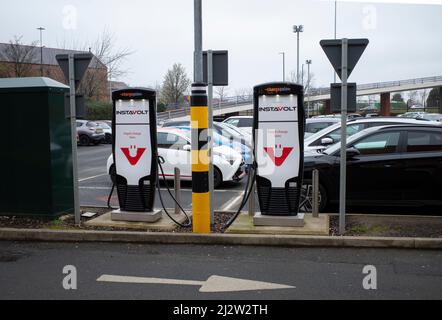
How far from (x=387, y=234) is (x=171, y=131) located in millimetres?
7073

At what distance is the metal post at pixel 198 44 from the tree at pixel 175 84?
64629 mm

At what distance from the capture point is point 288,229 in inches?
282

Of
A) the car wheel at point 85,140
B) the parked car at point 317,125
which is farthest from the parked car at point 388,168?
the car wheel at point 85,140

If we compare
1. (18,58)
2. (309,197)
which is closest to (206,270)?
(309,197)

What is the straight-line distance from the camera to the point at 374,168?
8.20 m

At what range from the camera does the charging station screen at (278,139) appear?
7246mm

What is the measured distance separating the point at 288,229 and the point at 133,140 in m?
2.80

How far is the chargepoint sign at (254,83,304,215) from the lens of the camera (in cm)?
723

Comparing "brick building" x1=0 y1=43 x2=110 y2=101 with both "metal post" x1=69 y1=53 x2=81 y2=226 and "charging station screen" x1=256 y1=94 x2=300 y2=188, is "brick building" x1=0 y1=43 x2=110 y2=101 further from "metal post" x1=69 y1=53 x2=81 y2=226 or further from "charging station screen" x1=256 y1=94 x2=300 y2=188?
"charging station screen" x1=256 y1=94 x2=300 y2=188

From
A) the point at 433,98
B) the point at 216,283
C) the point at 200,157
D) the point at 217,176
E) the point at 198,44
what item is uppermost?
the point at 433,98

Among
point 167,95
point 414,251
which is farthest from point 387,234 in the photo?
point 167,95

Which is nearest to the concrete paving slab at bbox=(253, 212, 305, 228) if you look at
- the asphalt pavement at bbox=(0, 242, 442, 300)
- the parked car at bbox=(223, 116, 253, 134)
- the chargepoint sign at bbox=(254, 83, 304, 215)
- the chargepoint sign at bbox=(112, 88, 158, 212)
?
the chargepoint sign at bbox=(254, 83, 304, 215)

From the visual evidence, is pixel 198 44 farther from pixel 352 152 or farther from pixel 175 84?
pixel 175 84
